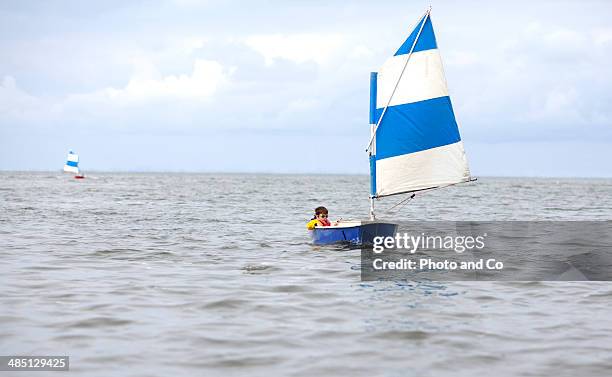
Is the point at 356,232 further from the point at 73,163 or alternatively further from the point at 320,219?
the point at 73,163

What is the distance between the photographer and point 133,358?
1007 centimetres

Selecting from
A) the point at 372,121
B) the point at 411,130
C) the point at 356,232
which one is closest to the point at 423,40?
the point at 411,130

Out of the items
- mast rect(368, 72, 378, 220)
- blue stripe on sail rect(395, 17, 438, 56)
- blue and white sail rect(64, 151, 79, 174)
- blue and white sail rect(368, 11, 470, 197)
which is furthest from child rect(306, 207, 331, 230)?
blue and white sail rect(64, 151, 79, 174)

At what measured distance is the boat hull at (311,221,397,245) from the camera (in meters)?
22.8

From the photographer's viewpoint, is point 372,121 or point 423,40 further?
point 372,121

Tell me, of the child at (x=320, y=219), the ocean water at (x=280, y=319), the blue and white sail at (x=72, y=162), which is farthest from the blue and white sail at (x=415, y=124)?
the blue and white sail at (x=72, y=162)

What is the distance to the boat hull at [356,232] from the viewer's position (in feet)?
74.6

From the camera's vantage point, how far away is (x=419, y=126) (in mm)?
23516

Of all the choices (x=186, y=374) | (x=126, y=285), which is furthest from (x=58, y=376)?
(x=126, y=285)

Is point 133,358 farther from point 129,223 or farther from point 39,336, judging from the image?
point 129,223

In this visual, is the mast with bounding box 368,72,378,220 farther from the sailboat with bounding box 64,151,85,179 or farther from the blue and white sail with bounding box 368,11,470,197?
the sailboat with bounding box 64,151,85,179

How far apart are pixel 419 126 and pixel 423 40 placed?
3.05m

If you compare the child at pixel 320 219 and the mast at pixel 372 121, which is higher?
the mast at pixel 372 121

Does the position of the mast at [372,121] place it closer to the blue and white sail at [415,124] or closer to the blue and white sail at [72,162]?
the blue and white sail at [415,124]
